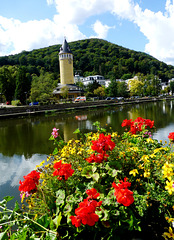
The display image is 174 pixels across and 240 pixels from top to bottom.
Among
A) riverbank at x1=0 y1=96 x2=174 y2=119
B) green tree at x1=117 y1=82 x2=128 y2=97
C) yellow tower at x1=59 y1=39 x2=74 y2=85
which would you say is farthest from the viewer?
green tree at x1=117 y1=82 x2=128 y2=97

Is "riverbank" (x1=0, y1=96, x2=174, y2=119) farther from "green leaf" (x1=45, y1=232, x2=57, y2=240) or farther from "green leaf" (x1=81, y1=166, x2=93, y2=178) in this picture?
"green leaf" (x1=45, y1=232, x2=57, y2=240)

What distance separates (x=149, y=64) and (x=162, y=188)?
147 metres

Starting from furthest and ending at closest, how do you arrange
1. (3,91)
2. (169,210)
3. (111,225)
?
1. (3,91)
2. (169,210)
3. (111,225)

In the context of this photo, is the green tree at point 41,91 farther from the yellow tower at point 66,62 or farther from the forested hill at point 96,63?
the forested hill at point 96,63

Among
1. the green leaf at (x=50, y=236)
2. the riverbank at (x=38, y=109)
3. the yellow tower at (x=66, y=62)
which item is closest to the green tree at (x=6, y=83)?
the riverbank at (x=38, y=109)

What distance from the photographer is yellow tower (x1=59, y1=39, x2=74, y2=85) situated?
58.0m

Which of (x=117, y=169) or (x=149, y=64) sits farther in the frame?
(x=149, y=64)

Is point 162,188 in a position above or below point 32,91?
below

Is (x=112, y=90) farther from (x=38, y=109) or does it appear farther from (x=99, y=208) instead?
(x=99, y=208)

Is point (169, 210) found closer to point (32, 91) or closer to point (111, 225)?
point (111, 225)

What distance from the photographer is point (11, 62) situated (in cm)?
11394

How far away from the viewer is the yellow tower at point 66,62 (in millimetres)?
58031

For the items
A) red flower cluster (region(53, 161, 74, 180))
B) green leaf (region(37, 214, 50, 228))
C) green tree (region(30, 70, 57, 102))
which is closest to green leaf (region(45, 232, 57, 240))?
green leaf (region(37, 214, 50, 228))

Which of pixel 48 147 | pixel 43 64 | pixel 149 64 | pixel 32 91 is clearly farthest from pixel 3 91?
pixel 149 64
